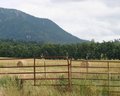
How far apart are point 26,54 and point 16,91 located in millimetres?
123701

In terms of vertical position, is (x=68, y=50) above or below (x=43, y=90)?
above

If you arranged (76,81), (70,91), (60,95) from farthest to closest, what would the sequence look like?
(76,81) < (70,91) < (60,95)

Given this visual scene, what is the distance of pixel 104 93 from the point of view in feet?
64.9

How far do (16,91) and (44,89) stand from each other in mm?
1247

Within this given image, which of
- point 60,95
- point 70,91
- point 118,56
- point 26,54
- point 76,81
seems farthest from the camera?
point 26,54

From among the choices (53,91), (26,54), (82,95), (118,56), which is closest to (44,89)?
(53,91)

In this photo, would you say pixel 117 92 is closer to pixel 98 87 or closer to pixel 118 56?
pixel 98 87

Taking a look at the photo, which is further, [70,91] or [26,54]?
[26,54]

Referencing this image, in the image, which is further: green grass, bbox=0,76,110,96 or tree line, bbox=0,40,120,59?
tree line, bbox=0,40,120,59

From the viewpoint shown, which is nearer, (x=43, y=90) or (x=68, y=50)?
(x=43, y=90)

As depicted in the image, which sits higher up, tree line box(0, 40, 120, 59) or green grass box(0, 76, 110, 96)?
tree line box(0, 40, 120, 59)

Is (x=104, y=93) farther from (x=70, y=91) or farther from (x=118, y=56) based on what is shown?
(x=118, y=56)

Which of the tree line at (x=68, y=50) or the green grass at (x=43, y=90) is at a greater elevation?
the tree line at (x=68, y=50)

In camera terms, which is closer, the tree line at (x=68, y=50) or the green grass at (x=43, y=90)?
the green grass at (x=43, y=90)
